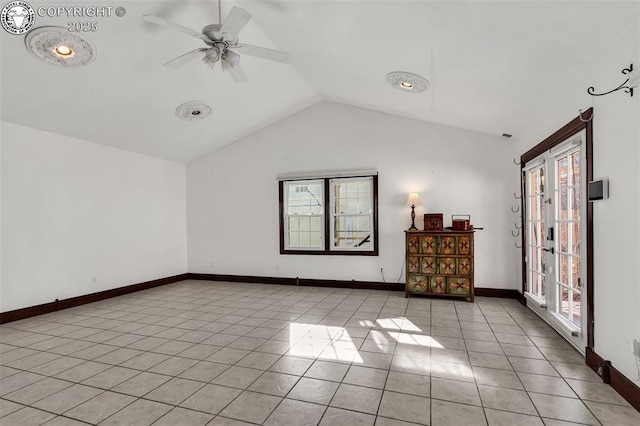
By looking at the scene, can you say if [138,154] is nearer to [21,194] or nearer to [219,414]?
[21,194]

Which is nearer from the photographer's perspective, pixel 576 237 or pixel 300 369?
pixel 300 369

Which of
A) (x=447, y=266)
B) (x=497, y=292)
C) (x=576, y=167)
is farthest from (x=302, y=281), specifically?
(x=576, y=167)

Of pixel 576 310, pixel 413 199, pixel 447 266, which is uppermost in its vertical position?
pixel 413 199

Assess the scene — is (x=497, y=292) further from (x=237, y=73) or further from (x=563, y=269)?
(x=237, y=73)

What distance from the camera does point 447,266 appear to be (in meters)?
4.87

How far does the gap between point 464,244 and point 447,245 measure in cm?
24

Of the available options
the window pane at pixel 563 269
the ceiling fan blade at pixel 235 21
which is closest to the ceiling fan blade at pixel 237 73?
the ceiling fan blade at pixel 235 21

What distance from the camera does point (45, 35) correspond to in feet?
9.59

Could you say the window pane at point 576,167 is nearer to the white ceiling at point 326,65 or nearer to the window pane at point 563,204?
the window pane at point 563,204

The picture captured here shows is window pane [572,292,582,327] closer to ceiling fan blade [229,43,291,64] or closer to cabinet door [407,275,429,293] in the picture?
cabinet door [407,275,429,293]

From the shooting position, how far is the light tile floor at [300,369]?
2086mm

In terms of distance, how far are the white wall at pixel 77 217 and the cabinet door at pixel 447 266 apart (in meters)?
5.22

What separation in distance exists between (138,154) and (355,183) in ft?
13.3

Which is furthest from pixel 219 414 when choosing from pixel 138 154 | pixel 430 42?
pixel 138 154
